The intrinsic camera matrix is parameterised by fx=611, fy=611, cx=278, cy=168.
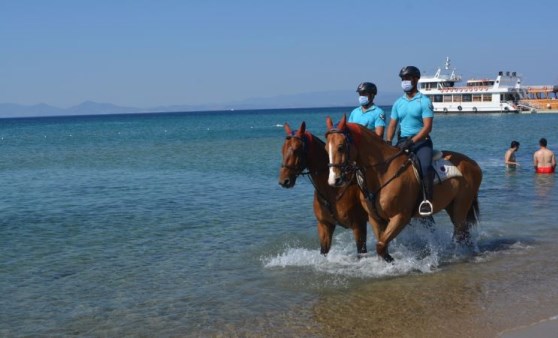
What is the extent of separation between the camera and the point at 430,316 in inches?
288

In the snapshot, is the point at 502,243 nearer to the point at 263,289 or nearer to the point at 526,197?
the point at 263,289

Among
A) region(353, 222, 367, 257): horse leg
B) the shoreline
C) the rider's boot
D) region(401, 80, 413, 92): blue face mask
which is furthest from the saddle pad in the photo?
the shoreline

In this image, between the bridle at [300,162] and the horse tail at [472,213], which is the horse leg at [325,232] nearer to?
the bridle at [300,162]

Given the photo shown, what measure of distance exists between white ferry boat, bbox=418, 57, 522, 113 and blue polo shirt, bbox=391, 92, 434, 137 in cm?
8123

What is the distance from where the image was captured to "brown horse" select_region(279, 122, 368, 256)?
8188mm

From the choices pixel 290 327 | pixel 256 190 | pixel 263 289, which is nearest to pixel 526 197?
pixel 256 190

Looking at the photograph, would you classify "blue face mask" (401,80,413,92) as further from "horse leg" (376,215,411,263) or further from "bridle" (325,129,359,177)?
"horse leg" (376,215,411,263)

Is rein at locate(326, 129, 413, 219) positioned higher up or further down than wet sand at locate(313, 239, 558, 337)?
higher up

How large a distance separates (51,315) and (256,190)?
12.9m

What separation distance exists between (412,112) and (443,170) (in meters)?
A: 1.10

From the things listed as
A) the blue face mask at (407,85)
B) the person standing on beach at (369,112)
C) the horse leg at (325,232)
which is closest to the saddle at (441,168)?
the person standing on beach at (369,112)

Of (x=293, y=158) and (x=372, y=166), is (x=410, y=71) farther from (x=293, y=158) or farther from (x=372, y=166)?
(x=293, y=158)

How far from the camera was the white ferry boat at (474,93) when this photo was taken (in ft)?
287

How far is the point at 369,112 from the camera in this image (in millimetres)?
9664
